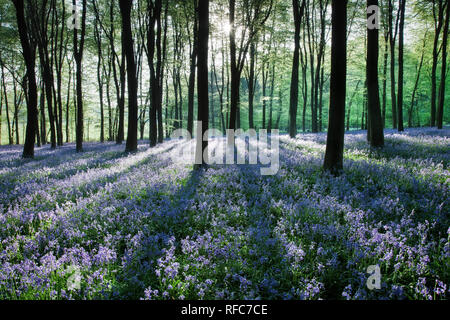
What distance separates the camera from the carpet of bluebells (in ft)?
8.10

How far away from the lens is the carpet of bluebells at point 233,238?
2469mm

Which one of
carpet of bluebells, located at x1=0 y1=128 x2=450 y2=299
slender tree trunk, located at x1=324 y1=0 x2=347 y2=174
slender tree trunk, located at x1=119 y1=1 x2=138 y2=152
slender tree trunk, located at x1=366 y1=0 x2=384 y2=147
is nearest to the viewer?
carpet of bluebells, located at x1=0 y1=128 x2=450 y2=299

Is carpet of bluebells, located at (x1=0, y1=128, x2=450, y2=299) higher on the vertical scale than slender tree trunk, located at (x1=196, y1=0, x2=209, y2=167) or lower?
lower

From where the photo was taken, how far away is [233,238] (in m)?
3.39

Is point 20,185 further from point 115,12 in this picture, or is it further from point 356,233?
point 115,12

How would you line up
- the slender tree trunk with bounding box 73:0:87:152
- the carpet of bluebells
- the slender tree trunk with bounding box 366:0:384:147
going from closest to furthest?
1. the carpet of bluebells
2. the slender tree trunk with bounding box 366:0:384:147
3. the slender tree trunk with bounding box 73:0:87:152

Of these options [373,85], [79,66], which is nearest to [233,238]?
[373,85]

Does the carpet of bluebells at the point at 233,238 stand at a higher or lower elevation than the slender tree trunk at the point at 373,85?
lower

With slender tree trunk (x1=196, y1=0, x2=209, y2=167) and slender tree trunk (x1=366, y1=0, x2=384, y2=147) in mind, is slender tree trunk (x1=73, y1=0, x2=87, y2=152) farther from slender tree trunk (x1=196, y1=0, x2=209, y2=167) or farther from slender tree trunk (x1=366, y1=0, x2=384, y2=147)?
slender tree trunk (x1=366, y1=0, x2=384, y2=147)

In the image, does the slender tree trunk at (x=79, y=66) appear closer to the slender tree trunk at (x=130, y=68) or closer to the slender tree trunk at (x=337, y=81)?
the slender tree trunk at (x=130, y=68)

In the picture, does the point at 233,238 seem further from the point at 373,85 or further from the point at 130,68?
the point at 130,68

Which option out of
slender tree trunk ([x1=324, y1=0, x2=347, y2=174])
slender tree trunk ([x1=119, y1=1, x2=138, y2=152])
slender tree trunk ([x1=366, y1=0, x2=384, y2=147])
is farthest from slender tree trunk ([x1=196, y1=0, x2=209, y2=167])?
slender tree trunk ([x1=119, y1=1, x2=138, y2=152])

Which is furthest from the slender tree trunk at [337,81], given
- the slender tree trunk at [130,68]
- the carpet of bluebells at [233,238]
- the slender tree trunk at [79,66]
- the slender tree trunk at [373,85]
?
the slender tree trunk at [79,66]
